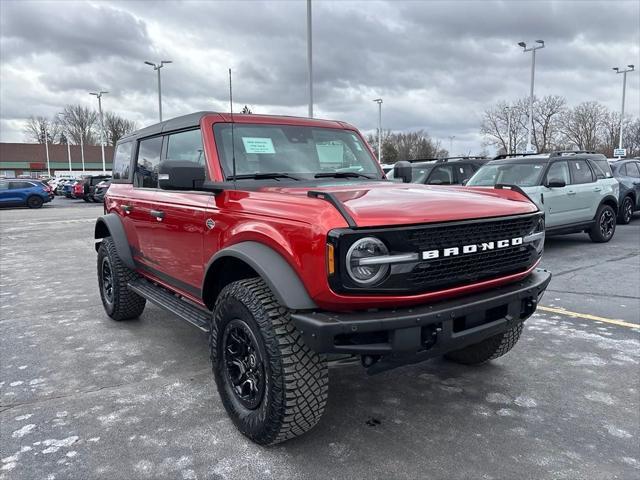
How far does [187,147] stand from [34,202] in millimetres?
26443

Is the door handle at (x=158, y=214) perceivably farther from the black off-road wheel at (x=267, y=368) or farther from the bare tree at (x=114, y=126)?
the bare tree at (x=114, y=126)

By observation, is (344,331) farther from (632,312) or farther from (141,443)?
(632,312)

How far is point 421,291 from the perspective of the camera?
2619 mm

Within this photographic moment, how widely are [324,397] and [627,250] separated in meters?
8.52

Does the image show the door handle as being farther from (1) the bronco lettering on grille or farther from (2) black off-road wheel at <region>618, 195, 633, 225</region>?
(2) black off-road wheel at <region>618, 195, 633, 225</region>

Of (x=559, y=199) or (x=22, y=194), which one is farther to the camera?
(x=22, y=194)

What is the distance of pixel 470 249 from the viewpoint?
277cm

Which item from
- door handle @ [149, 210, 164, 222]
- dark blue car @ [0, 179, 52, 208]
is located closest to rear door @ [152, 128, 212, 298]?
door handle @ [149, 210, 164, 222]

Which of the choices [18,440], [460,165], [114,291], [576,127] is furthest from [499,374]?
[576,127]

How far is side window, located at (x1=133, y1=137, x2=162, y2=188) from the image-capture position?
458cm

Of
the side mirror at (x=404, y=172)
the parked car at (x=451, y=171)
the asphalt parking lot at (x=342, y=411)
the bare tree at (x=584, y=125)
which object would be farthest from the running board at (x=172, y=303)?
the bare tree at (x=584, y=125)

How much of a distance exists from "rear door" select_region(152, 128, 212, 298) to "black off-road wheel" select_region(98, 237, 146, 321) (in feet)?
2.55

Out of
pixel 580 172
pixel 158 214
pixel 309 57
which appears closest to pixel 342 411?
pixel 158 214

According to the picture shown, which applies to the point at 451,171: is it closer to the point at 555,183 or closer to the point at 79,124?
the point at 555,183
